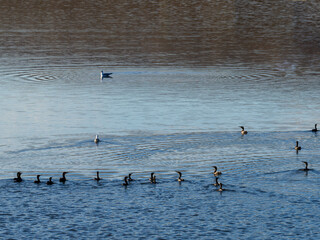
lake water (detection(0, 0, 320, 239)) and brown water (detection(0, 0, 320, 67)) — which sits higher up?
brown water (detection(0, 0, 320, 67))

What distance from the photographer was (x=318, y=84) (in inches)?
2366

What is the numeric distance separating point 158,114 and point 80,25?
2881 inches

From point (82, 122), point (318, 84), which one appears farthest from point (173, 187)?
point (318, 84)

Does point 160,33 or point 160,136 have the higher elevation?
point 160,33

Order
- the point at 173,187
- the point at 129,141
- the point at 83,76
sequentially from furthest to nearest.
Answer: the point at 83,76, the point at 129,141, the point at 173,187

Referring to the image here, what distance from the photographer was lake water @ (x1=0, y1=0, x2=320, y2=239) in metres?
27.0

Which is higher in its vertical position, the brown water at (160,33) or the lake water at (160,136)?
the brown water at (160,33)

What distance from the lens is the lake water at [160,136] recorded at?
27000 mm

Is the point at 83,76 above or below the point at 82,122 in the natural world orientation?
above

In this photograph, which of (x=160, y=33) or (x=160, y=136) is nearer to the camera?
(x=160, y=136)

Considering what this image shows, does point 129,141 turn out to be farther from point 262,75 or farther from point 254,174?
point 262,75

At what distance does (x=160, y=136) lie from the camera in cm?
4059

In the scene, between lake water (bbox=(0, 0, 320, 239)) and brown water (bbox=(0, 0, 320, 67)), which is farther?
brown water (bbox=(0, 0, 320, 67))

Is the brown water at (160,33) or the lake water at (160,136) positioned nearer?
the lake water at (160,136)
